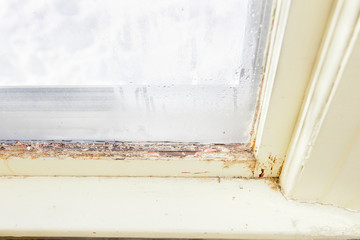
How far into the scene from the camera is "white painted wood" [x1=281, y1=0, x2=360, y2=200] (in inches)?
14.1

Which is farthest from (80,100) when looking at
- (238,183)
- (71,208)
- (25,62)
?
(238,183)

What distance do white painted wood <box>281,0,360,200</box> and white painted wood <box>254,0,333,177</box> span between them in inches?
0.6

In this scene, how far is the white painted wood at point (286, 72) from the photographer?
38 cm

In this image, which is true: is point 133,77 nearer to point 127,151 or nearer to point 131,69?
point 131,69

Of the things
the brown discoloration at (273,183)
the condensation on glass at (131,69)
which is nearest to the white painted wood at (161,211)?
the brown discoloration at (273,183)

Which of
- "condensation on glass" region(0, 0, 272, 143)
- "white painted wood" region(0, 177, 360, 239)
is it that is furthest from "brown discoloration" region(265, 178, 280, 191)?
"condensation on glass" region(0, 0, 272, 143)

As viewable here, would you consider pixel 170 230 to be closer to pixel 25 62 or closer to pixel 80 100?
pixel 80 100

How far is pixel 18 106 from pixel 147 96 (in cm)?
28

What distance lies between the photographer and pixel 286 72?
0.45m

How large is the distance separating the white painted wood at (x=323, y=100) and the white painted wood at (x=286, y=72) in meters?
0.01

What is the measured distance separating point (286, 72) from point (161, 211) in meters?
0.39

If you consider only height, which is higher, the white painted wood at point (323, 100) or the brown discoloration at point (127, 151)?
the white painted wood at point (323, 100)

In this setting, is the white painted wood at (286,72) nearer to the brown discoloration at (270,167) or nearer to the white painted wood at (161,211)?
the brown discoloration at (270,167)

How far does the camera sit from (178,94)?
558 millimetres
